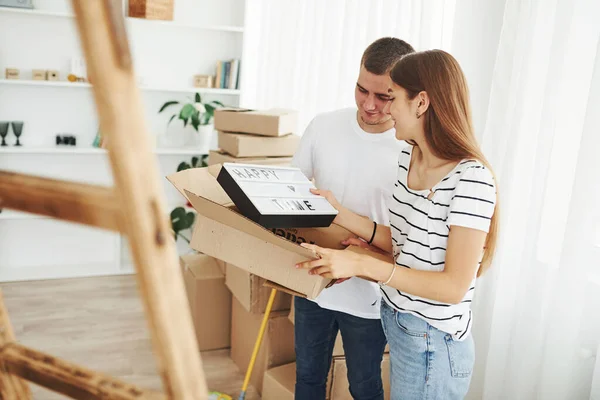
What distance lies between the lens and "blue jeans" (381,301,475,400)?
1.26m

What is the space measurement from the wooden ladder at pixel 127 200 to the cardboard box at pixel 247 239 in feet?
2.50

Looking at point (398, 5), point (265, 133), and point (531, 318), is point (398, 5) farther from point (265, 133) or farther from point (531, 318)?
point (531, 318)

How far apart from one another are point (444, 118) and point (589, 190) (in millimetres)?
567

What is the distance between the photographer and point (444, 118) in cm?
122

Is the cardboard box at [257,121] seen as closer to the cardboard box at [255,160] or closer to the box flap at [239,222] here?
the cardboard box at [255,160]

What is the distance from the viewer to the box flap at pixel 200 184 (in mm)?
1440

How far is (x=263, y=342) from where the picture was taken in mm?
2398

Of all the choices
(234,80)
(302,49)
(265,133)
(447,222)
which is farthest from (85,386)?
(234,80)

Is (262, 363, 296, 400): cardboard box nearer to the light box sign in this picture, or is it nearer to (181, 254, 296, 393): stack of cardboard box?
(181, 254, 296, 393): stack of cardboard box

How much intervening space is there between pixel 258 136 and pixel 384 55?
107 centimetres

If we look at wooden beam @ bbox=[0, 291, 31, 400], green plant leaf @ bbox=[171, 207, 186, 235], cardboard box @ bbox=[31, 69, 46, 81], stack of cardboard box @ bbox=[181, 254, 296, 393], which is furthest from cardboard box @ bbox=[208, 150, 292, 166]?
wooden beam @ bbox=[0, 291, 31, 400]

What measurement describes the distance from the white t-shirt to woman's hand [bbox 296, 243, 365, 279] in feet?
1.21

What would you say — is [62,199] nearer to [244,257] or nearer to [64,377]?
[64,377]

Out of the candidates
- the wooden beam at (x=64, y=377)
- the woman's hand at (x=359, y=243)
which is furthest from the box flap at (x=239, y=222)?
the wooden beam at (x=64, y=377)
